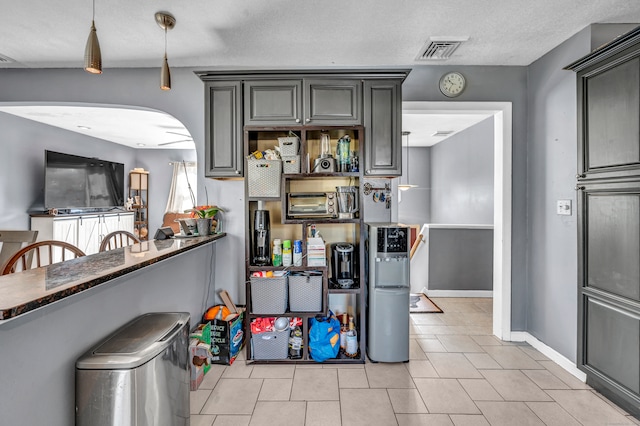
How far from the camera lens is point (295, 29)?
2404 mm

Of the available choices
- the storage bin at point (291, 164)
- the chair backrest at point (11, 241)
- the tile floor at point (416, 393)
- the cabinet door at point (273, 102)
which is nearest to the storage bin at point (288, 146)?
the storage bin at point (291, 164)

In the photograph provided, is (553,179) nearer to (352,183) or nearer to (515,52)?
(515,52)

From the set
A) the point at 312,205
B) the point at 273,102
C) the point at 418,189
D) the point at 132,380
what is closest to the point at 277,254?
the point at 312,205

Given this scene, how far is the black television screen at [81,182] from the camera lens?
5.37 meters

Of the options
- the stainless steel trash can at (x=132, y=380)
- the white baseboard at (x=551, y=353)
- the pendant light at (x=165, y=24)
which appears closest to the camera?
the stainless steel trash can at (x=132, y=380)

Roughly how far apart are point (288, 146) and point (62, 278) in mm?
1783

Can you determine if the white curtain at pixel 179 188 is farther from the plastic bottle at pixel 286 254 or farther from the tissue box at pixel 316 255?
the tissue box at pixel 316 255

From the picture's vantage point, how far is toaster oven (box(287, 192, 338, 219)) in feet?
8.85

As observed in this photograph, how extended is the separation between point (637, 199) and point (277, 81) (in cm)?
250

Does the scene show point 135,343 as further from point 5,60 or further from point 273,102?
point 5,60

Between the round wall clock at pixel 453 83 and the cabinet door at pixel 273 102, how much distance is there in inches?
54.0

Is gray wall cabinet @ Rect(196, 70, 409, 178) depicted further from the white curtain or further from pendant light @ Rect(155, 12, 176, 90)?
the white curtain

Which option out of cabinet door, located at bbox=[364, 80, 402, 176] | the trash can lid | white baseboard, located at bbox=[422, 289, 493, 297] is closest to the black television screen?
the trash can lid

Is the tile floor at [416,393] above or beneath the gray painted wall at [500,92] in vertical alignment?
beneath
